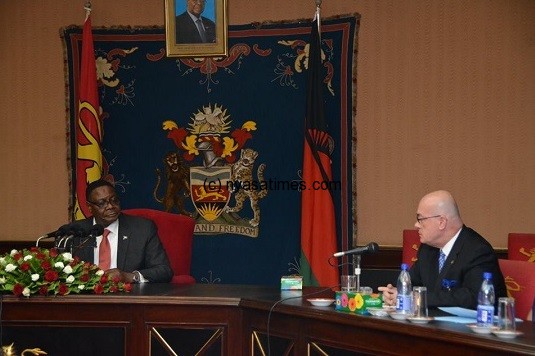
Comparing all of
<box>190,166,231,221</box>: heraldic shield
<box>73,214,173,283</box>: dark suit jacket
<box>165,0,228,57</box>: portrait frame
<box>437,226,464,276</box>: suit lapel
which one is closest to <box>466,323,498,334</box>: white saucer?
<box>437,226,464,276</box>: suit lapel

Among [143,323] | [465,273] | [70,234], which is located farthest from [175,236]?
[465,273]

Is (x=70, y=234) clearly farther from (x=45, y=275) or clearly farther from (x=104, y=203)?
(x=104, y=203)

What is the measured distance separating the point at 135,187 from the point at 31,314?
266 cm

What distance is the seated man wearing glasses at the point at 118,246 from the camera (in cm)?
553

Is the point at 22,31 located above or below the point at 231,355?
above

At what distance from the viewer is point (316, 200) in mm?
6625

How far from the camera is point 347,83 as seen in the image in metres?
6.87

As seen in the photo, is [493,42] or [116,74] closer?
[493,42]

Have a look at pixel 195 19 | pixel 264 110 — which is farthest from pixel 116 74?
pixel 264 110

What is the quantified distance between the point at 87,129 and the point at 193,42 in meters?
1.03

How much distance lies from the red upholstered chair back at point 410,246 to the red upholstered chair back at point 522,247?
54cm

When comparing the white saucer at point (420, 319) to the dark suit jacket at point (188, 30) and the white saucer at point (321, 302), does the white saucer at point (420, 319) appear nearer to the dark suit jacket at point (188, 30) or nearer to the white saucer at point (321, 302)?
the white saucer at point (321, 302)

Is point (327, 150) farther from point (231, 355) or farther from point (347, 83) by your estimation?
point (231, 355)

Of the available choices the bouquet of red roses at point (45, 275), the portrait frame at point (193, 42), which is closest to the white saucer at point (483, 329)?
the bouquet of red roses at point (45, 275)
